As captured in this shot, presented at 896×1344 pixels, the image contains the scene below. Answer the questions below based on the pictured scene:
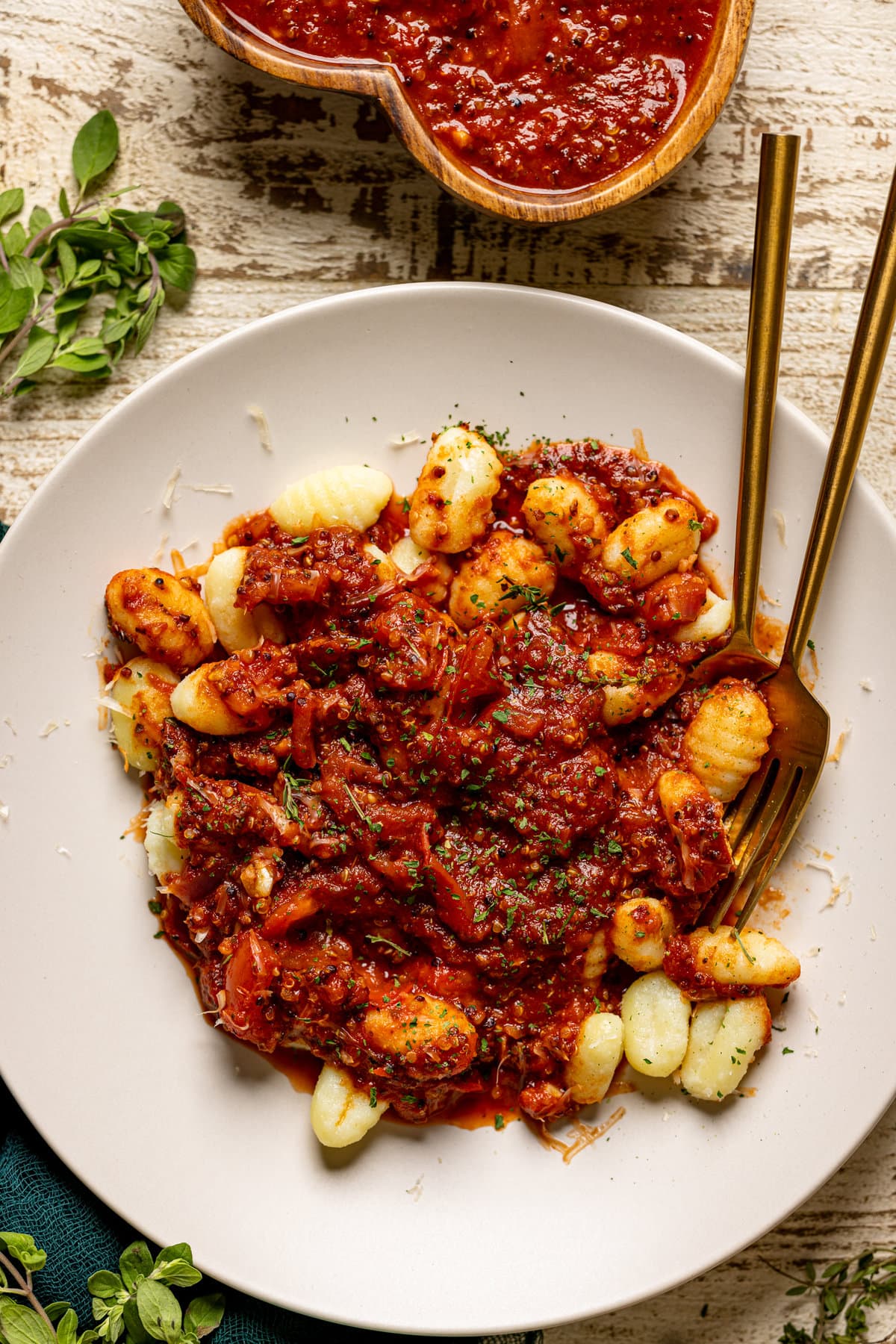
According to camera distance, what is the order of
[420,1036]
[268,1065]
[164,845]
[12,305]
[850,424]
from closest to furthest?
[420,1036], [850,424], [164,845], [268,1065], [12,305]

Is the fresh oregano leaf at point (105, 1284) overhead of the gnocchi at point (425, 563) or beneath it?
beneath

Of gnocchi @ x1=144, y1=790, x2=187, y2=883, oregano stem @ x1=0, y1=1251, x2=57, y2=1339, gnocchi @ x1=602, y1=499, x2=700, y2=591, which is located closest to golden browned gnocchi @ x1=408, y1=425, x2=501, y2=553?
gnocchi @ x1=602, y1=499, x2=700, y2=591

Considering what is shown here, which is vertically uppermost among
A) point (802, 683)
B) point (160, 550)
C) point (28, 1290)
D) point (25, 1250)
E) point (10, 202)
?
point (10, 202)

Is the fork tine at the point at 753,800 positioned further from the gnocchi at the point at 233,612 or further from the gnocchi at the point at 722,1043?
the gnocchi at the point at 233,612

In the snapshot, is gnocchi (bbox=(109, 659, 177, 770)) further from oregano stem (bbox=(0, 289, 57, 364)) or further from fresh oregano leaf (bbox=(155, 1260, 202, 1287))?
fresh oregano leaf (bbox=(155, 1260, 202, 1287))

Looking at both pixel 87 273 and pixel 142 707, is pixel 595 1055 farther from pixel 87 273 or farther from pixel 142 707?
pixel 87 273

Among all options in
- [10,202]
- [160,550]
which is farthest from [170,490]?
[10,202]

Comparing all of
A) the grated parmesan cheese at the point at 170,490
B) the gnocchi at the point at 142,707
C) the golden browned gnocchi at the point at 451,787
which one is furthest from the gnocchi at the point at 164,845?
the grated parmesan cheese at the point at 170,490
